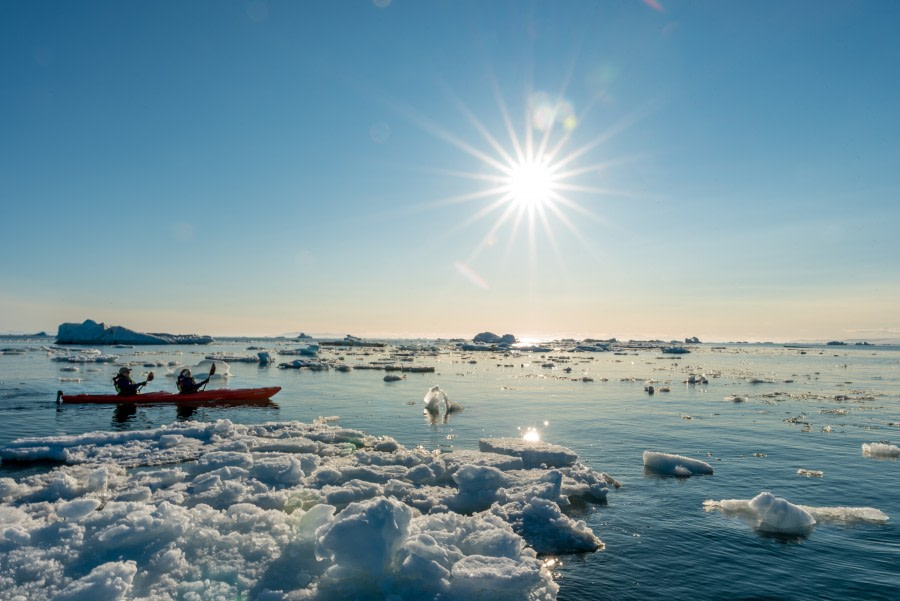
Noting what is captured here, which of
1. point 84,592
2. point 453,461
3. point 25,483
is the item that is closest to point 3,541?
point 84,592

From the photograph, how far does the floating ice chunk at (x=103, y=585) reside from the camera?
236 inches

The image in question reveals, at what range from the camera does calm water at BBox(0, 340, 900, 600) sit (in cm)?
772

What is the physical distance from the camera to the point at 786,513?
955 cm

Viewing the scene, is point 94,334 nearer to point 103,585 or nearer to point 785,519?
point 103,585

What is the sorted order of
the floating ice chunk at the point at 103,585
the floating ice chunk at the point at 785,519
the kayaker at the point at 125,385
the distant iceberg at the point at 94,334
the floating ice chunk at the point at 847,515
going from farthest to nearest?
the distant iceberg at the point at 94,334 < the kayaker at the point at 125,385 < the floating ice chunk at the point at 847,515 < the floating ice chunk at the point at 785,519 < the floating ice chunk at the point at 103,585

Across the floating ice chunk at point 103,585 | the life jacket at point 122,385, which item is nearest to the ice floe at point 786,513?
the floating ice chunk at point 103,585

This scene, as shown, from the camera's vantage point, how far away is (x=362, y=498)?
10.6m

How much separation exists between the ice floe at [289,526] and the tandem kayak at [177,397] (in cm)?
1159

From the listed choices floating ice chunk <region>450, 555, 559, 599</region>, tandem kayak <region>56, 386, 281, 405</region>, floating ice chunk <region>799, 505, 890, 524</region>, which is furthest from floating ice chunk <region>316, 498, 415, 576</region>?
tandem kayak <region>56, 386, 281, 405</region>

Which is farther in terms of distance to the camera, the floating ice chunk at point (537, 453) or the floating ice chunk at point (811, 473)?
the floating ice chunk at point (811, 473)

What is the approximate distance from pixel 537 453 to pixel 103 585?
398 inches

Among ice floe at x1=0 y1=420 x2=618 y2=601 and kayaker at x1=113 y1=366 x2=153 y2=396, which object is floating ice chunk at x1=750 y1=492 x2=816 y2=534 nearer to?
ice floe at x1=0 y1=420 x2=618 y2=601

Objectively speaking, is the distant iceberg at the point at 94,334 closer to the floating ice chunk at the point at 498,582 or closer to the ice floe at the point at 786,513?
the floating ice chunk at the point at 498,582

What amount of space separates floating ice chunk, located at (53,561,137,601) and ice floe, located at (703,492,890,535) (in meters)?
10.8
